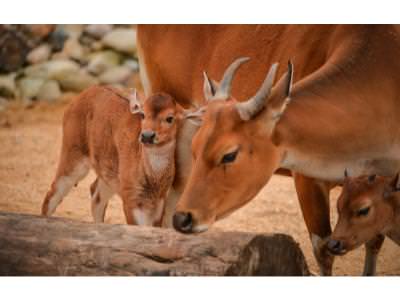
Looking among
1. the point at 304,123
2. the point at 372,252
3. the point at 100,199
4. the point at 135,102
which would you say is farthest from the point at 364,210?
the point at 100,199

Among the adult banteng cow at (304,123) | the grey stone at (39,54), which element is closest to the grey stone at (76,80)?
the grey stone at (39,54)

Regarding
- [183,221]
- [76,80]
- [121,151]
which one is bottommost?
[183,221]

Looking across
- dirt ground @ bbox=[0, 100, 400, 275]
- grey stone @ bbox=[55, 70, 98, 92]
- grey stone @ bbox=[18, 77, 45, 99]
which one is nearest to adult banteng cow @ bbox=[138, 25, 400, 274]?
dirt ground @ bbox=[0, 100, 400, 275]

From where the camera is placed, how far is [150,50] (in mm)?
3785

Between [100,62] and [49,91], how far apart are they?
0.84 ft

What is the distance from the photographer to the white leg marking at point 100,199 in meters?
3.38

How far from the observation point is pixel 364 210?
9.47ft

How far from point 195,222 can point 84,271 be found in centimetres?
49

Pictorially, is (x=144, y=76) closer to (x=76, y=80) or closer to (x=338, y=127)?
(x=76, y=80)

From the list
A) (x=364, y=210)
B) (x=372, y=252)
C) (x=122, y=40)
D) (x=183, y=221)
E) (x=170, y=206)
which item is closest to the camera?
(x=183, y=221)

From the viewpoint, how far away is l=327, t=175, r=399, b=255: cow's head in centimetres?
288

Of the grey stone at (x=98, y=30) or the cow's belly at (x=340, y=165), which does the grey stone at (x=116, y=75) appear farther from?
the cow's belly at (x=340, y=165)

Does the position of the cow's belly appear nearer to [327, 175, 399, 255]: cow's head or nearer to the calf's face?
[327, 175, 399, 255]: cow's head
